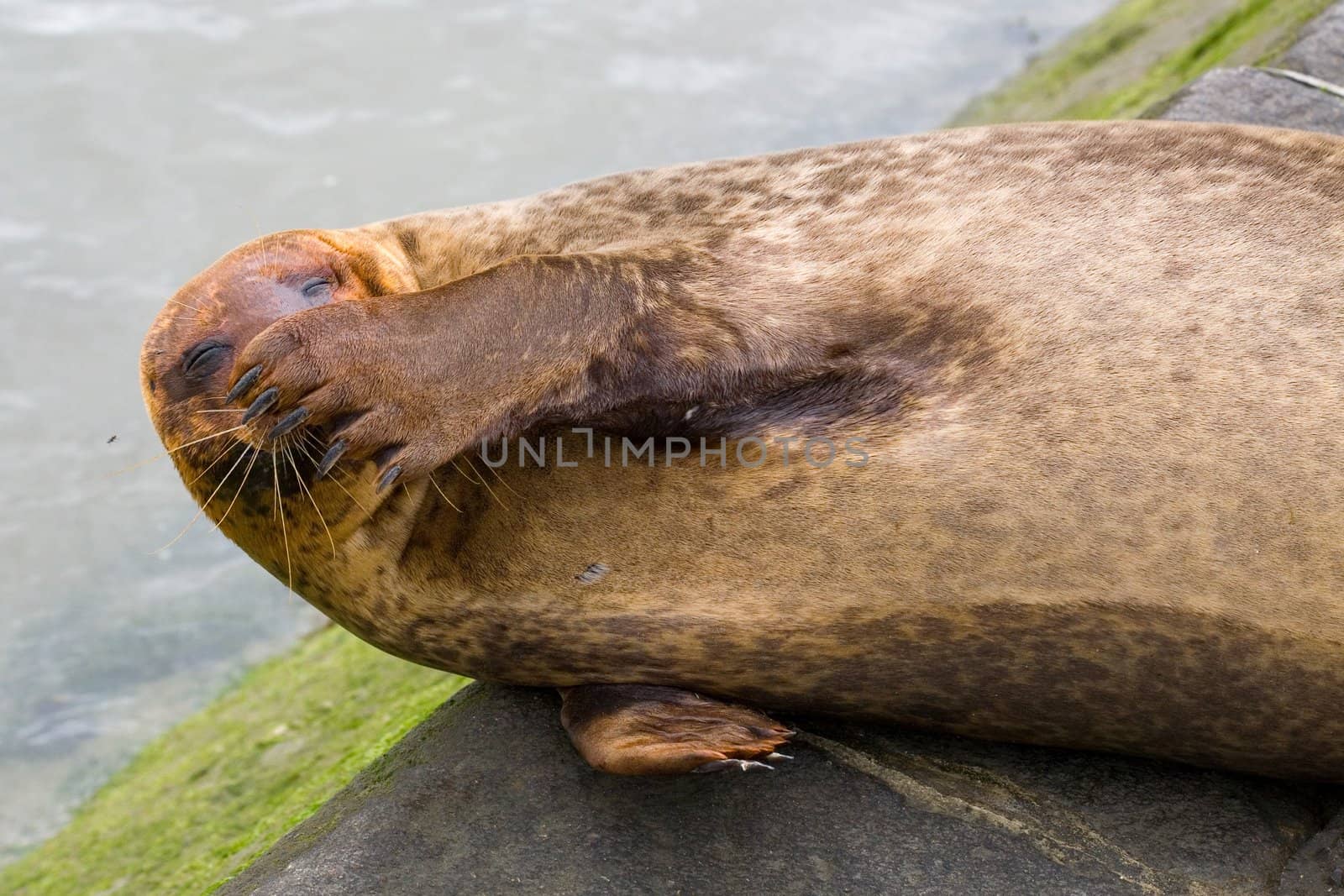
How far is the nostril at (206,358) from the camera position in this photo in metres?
3.92

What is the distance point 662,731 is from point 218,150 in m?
9.82

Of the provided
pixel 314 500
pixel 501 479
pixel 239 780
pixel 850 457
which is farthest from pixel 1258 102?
pixel 239 780

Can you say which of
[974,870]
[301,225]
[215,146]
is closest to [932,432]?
[974,870]

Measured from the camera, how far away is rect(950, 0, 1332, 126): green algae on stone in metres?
7.57

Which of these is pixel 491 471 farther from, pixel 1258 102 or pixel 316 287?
pixel 1258 102

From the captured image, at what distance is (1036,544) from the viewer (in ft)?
11.7

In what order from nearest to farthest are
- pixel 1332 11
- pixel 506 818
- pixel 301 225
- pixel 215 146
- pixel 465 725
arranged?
pixel 506 818
pixel 465 725
pixel 1332 11
pixel 301 225
pixel 215 146

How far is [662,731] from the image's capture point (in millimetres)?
3693

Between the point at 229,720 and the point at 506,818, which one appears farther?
the point at 229,720

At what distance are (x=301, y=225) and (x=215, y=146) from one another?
4.71 ft

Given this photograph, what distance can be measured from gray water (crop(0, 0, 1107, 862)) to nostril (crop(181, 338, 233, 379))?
15.0ft

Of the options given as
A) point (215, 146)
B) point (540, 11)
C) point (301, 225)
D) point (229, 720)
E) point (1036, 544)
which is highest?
point (540, 11)

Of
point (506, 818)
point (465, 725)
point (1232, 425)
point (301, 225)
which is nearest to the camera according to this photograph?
point (1232, 425)

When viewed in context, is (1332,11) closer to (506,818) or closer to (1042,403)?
(1042,403)
